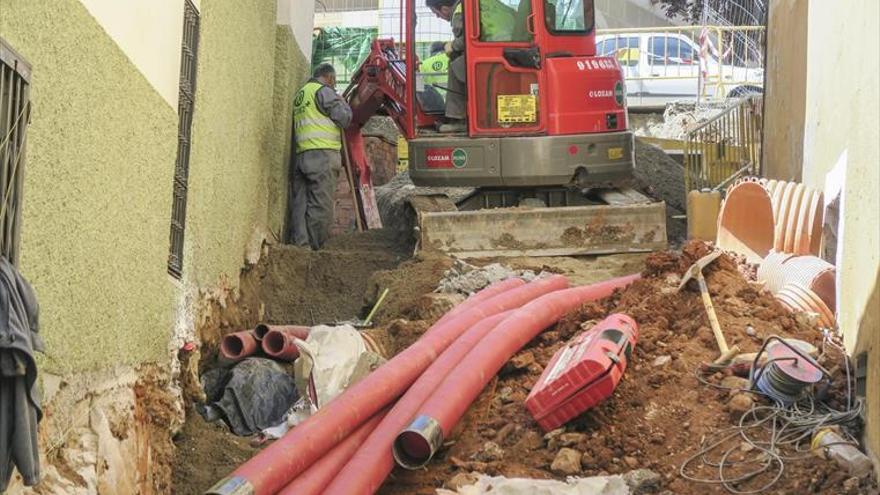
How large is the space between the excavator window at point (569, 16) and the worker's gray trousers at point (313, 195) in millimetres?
2667

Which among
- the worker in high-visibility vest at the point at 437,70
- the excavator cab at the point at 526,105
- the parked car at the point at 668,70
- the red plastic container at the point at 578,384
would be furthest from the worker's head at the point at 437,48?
the parked car at the point at 668,70

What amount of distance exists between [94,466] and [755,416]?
331cm

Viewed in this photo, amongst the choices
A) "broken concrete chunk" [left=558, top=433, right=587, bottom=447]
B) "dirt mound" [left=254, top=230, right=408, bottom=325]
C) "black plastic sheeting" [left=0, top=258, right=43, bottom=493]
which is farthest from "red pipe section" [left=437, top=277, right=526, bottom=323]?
"black plastic sheeting" [left=0, top=258, right=43, bottom=493]

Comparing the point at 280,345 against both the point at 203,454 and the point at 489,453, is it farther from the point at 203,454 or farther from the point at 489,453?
the point at 489,453

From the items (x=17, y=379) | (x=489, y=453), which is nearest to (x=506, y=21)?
(x=489, y=453)

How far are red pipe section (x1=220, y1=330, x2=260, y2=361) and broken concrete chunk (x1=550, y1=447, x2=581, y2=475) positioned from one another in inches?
117

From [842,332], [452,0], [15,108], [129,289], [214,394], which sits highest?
[452,0]

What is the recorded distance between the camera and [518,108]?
12.4 m

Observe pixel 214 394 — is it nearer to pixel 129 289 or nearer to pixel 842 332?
pixel 129 289

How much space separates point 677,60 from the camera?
80.2 ft

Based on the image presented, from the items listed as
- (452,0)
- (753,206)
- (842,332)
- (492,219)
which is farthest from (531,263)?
(842,332)

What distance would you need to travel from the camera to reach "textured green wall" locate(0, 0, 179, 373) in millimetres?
4637

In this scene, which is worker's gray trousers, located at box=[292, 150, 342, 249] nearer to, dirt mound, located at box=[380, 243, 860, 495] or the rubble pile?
the rubble pile

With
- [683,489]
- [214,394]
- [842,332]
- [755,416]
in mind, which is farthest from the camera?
[214,394]
